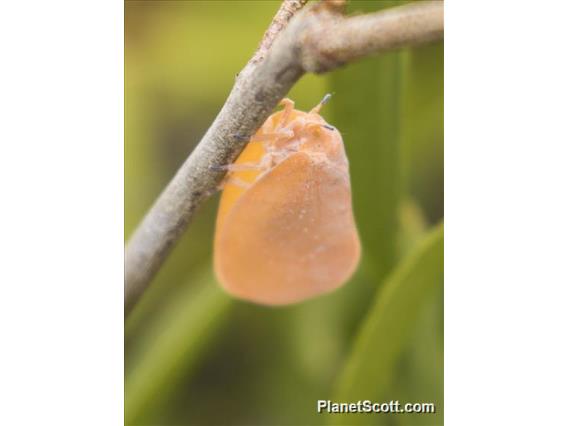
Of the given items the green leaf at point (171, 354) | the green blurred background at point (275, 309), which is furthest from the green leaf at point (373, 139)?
the green leaf at point (171, 354)

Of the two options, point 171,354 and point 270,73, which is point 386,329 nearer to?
point 171,354

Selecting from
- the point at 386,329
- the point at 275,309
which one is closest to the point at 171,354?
the point at 275,309

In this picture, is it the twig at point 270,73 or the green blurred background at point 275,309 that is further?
the green blurred background at point 275,309

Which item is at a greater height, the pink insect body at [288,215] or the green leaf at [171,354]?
the pink insect body at [288,215]

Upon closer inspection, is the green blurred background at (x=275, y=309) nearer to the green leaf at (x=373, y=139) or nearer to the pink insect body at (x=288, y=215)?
the green leaf at (x=373, y=139)

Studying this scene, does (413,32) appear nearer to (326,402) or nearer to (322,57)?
(322,57)

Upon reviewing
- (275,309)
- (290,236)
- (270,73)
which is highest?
(270,73)

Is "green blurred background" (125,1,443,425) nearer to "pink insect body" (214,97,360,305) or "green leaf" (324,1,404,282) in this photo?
"green leaf" (324,1,404,282)

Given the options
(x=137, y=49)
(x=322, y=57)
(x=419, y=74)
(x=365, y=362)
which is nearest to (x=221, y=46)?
(x=137, y=49)
